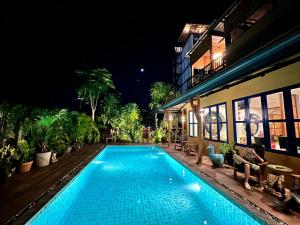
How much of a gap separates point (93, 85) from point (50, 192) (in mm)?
13800

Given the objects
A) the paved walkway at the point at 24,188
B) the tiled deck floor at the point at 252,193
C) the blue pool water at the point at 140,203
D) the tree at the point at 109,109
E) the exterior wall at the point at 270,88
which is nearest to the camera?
the tiled deck floor at the point at 252,193

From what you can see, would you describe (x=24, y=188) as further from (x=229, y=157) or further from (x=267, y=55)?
(x=229, y=157)

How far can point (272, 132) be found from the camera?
5.21 meters

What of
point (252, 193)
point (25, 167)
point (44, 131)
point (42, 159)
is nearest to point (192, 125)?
point (252, 193)

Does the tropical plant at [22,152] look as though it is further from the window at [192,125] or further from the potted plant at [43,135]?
the window at [192,125]

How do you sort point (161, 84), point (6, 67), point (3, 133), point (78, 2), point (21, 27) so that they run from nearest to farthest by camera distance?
1. point (6, 67)
2. point (21, 27)
3. point (3, 133)
4. point (78, 2)
5. point (161, 84)

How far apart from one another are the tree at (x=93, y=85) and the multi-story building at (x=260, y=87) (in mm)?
10824

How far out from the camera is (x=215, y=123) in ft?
28.0

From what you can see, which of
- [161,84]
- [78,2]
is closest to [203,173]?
[78,2]

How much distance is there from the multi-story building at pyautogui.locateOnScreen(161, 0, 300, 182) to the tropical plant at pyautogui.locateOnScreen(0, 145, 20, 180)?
19.8 feet

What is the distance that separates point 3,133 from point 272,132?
8592 millimetres

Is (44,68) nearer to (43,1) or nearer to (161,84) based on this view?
(43,1)

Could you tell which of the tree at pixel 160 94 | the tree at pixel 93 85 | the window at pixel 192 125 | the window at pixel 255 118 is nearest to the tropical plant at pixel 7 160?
the window at pixel 255 118

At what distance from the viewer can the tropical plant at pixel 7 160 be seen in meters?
4.45
